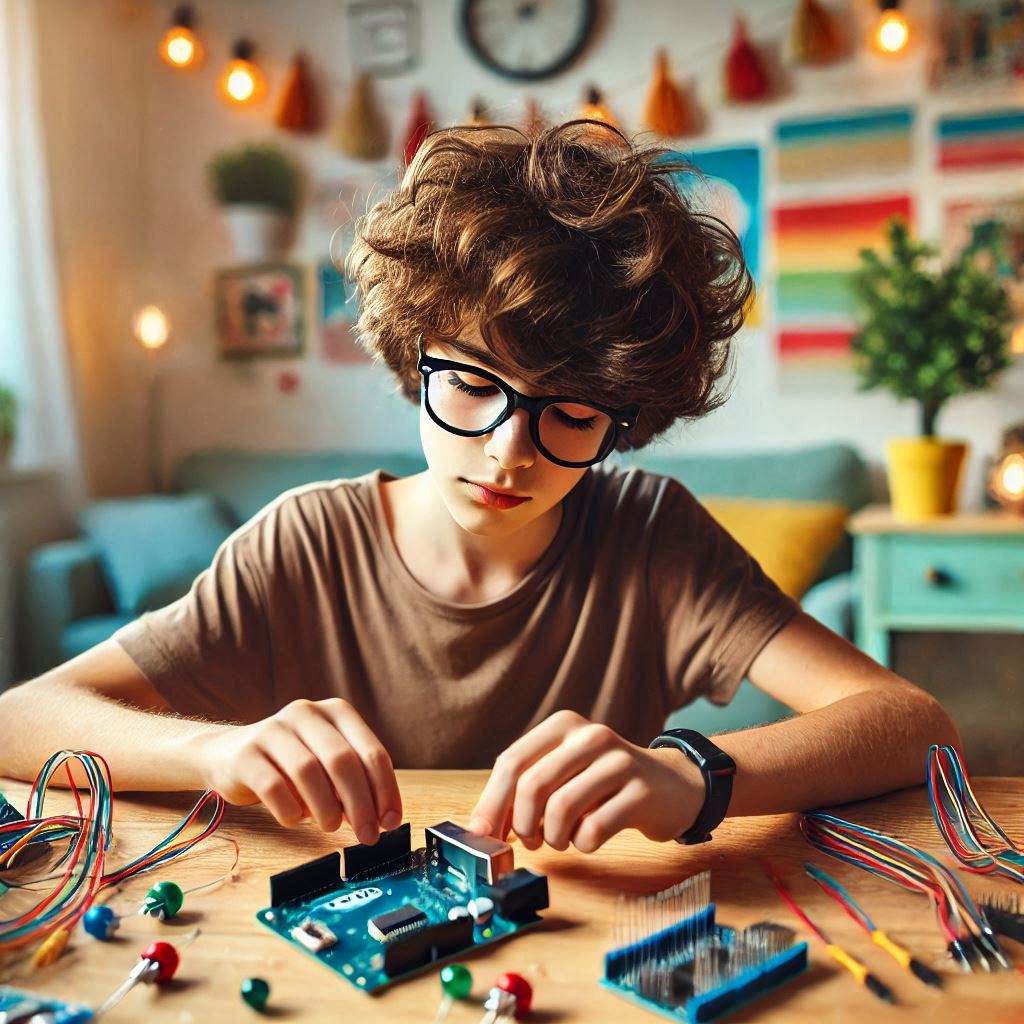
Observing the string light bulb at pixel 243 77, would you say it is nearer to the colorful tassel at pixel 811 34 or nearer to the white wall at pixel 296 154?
the white wall at pixel 296 154

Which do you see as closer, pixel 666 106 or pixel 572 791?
pixel 572 791

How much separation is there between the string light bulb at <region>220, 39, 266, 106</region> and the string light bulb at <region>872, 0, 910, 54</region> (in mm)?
2043

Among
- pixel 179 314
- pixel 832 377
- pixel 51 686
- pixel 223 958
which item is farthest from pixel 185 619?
pixel 179 314

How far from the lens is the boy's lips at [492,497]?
0.93 metres

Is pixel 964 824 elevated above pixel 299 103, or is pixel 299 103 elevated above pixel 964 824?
pixel 299 103

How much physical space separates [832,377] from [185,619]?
250cm

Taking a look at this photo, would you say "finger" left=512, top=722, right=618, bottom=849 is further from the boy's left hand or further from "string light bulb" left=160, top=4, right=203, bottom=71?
"string light bulb" left=160, top=4, right=203, bottom=71

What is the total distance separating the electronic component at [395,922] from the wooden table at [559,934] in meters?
0.03

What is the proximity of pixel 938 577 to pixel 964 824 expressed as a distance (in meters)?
1.77

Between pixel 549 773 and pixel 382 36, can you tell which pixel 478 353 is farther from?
pixel 382 36

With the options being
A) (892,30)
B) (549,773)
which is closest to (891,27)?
(892,30)

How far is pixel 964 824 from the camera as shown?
2.59 ft

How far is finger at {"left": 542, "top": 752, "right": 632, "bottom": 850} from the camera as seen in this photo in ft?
2.20

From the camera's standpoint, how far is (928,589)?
2445mm
